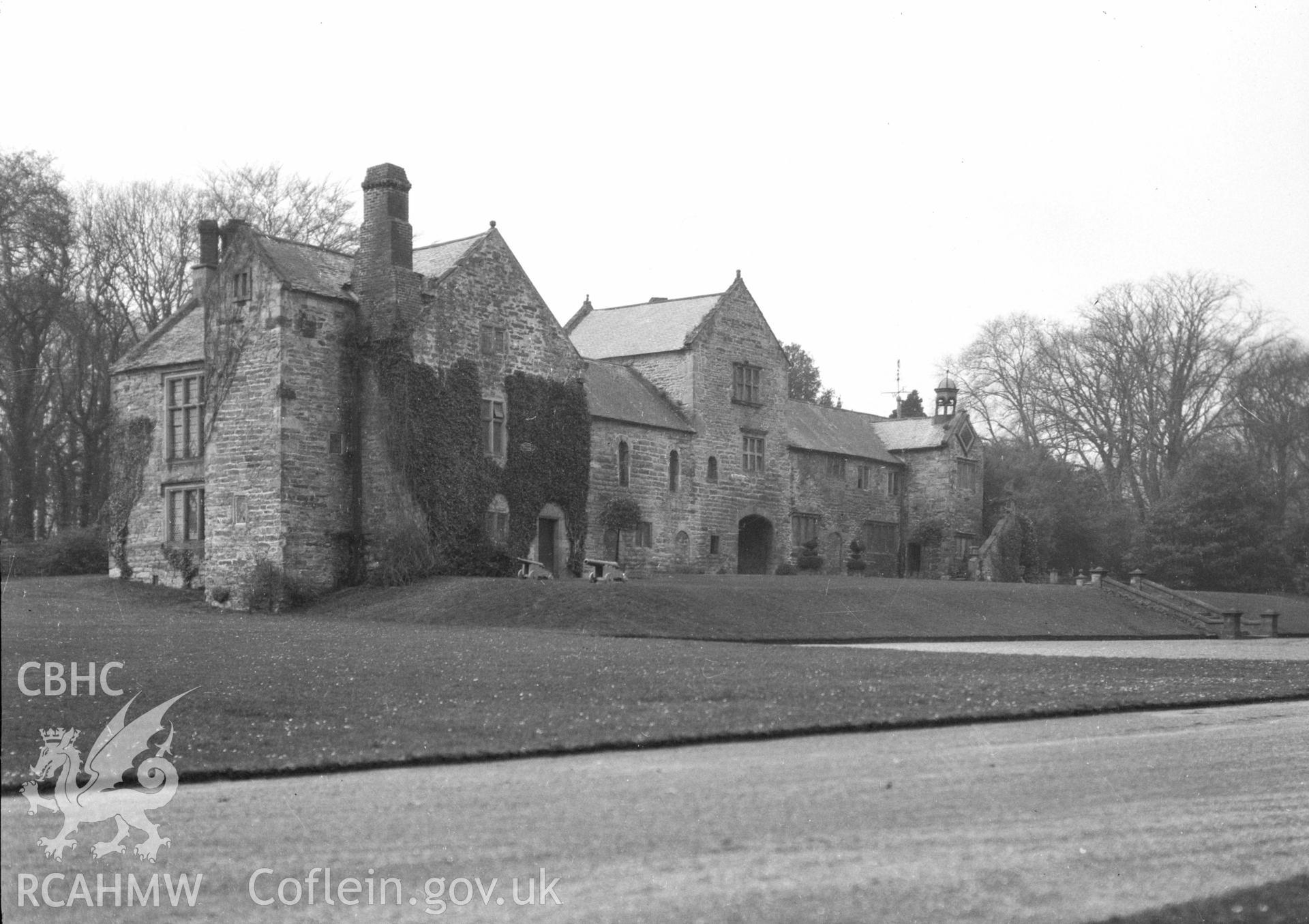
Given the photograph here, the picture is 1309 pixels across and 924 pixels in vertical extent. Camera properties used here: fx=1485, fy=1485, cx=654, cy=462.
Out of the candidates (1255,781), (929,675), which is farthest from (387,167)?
(1255,781)

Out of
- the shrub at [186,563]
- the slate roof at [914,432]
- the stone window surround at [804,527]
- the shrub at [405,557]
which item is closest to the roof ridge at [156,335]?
the shrub at [186,563]

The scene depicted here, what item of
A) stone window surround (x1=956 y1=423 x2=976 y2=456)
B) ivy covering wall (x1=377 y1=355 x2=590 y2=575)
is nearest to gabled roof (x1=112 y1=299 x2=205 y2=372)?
ivy covering wall (x1=377 y1=355 x2=590 y2=575)

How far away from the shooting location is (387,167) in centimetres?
4266

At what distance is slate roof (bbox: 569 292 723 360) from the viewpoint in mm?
57500

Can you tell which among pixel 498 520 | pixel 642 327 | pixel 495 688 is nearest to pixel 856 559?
pixel 642 327

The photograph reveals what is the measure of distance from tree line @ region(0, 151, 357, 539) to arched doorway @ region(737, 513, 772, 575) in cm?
2072

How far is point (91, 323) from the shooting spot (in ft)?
201

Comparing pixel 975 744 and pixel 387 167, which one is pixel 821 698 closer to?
pixel 975 744

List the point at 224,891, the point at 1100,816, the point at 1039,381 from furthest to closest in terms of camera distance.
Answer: the point at 1039,381 < the point at 1100,816 < the point at 224,891

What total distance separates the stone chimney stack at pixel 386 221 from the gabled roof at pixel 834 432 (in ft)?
75.5

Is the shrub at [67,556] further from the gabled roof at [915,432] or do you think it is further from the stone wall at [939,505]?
the gabled roof at [915,432]

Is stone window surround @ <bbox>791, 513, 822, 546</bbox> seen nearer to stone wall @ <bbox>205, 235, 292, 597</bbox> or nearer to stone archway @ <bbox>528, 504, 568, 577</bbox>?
stone archway @ <bbox>528, 504, 568, 577</bbox>

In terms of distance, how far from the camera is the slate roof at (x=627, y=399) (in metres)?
51.6

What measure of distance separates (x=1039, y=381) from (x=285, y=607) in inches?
2048
